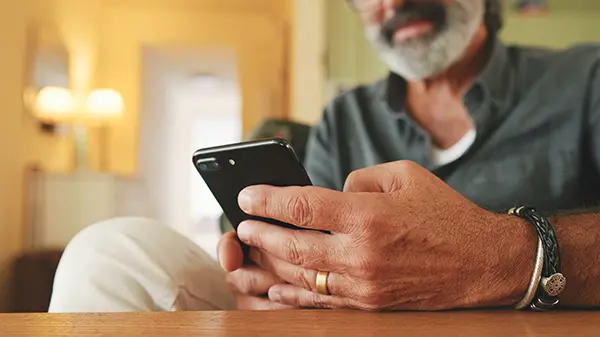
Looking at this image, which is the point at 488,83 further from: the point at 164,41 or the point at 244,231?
the point at 164,41

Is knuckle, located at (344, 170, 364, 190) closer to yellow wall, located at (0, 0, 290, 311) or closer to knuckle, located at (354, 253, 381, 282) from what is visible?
knuckle, located at (354, 253, 381, 282)

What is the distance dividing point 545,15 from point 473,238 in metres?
2.40

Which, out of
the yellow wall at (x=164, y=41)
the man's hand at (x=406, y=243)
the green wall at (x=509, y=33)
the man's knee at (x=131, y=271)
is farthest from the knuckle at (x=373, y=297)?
the yellow wall at (x=164, y=41)

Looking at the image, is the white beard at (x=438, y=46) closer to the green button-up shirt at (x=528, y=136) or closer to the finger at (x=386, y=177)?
the green button-up shirt at (x=528, y=136)

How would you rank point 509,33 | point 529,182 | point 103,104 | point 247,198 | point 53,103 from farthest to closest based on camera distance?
point 103,104
point 53,103
point 509,33
point 529,182
point 247,198

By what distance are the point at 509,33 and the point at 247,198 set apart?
2.38 meters

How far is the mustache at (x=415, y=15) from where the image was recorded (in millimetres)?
1119

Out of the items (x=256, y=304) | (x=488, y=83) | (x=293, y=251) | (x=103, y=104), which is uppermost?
(x=488, y=83)

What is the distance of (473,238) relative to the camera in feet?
1.65

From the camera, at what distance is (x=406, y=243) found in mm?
492

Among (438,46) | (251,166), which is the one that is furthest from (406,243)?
(438,46)

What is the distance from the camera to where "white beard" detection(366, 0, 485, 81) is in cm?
111

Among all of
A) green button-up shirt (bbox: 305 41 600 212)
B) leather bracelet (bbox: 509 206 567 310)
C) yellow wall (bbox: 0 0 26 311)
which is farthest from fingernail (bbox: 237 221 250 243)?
yellow wall (bbox: 0 0 26 311)

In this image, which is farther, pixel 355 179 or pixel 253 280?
pixel 253 280
